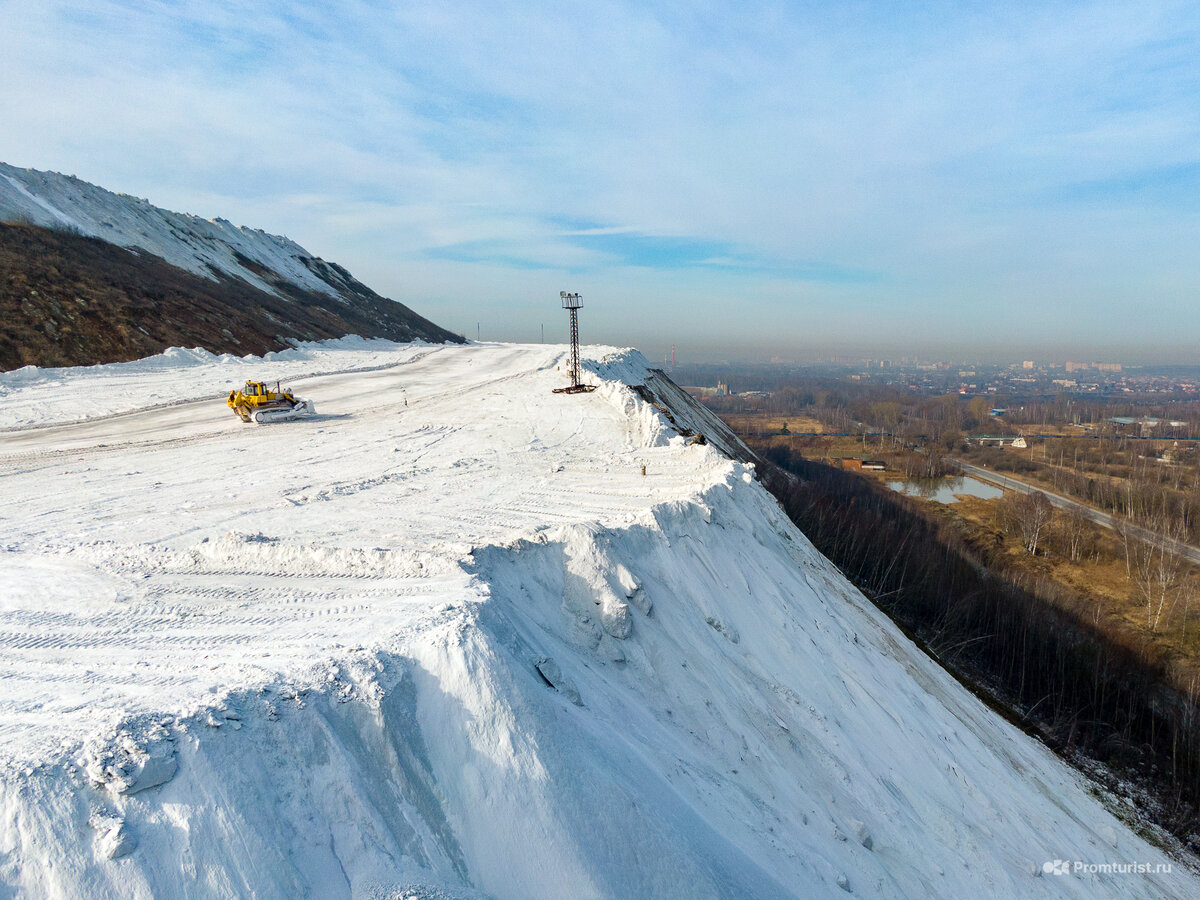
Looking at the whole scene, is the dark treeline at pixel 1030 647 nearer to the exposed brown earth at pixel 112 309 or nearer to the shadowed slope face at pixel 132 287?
the exposed brown earth at pixel 112 309

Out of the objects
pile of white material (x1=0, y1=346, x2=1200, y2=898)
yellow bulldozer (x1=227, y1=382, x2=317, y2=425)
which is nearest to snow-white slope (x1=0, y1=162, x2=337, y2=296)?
yellow bulldozer (x1=227, y1=382, x2=317, y2=425)

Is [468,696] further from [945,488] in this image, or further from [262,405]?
[945,488]

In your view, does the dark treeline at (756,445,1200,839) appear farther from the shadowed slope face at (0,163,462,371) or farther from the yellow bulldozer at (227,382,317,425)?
the shadowed slope face at (0,163,462,371)

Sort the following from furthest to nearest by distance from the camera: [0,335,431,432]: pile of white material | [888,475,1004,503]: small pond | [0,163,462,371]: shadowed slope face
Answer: [888,475,1004,503]: small pond
[0,163,462,371]: shadowed slope face
[0,335,431,432]: pile of white material

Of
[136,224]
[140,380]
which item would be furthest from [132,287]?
[136,224]

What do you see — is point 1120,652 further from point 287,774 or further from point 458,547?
point 287,774

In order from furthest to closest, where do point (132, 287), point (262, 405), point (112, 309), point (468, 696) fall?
point (132, 287) < point (112, 309) < point (262, 405) < point (468, 696)

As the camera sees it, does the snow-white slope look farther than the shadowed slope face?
Yes
